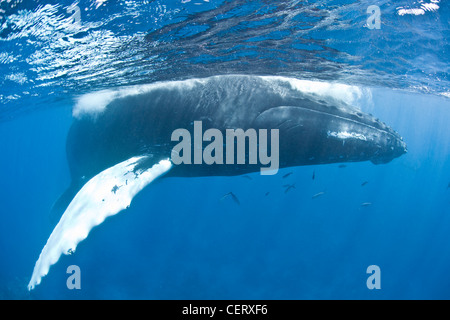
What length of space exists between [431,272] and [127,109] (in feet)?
133

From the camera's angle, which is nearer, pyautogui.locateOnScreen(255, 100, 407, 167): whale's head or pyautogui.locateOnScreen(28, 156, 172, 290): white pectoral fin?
pyautogui.locateOnScreen(28, 156, 172, 290): white pectoral fin

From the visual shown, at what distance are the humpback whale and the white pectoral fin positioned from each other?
0.02 meters

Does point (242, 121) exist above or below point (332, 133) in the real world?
above

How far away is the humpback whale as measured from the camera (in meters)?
6.48

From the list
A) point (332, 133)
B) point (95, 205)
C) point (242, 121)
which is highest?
point (242, 121)

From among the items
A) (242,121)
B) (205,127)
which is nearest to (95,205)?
(205,127)

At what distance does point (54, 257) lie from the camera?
609 cm

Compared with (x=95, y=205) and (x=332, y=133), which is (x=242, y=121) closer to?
(x=332, y=133)

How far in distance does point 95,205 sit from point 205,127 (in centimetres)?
319

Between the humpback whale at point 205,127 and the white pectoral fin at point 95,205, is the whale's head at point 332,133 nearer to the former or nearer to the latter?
the humpback whale at point 205,127

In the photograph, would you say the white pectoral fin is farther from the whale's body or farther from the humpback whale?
the whale's body

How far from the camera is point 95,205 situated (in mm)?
6613

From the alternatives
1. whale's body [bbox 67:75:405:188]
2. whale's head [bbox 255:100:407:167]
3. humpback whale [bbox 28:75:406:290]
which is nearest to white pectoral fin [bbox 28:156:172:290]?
humpback whale [bbox 28:75:406:290]

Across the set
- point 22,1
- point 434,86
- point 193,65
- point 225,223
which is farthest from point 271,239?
point 22,1
